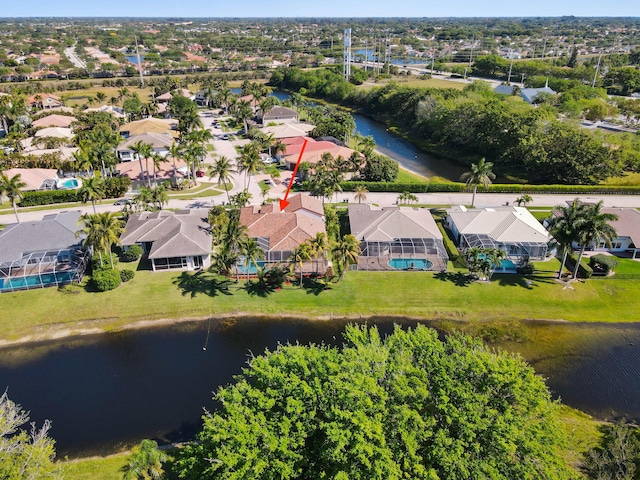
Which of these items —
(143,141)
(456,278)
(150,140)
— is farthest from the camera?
(150,140)

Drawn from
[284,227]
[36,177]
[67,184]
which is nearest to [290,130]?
[67,184]

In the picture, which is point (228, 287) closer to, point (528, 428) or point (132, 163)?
point (528, 428)

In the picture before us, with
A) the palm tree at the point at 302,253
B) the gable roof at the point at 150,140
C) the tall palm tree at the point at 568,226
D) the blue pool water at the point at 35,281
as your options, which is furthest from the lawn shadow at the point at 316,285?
the gable roof at the point at 150,140

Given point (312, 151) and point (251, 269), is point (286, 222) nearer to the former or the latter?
point (251, 269)

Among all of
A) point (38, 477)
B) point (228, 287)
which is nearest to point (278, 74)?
point (228, 287)

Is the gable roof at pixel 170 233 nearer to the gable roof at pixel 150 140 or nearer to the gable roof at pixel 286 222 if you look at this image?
the gable roof at pixel 286 222

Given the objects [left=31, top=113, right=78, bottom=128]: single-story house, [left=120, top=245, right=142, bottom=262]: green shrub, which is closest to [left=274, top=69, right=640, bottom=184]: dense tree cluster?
[left=120, top=245, right=142, bottom=262]: green shrub

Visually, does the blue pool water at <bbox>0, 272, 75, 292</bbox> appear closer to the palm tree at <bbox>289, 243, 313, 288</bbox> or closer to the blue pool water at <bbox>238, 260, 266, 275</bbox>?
the blue pool water at <bbox>238, 260, 266, 275</bbox>
